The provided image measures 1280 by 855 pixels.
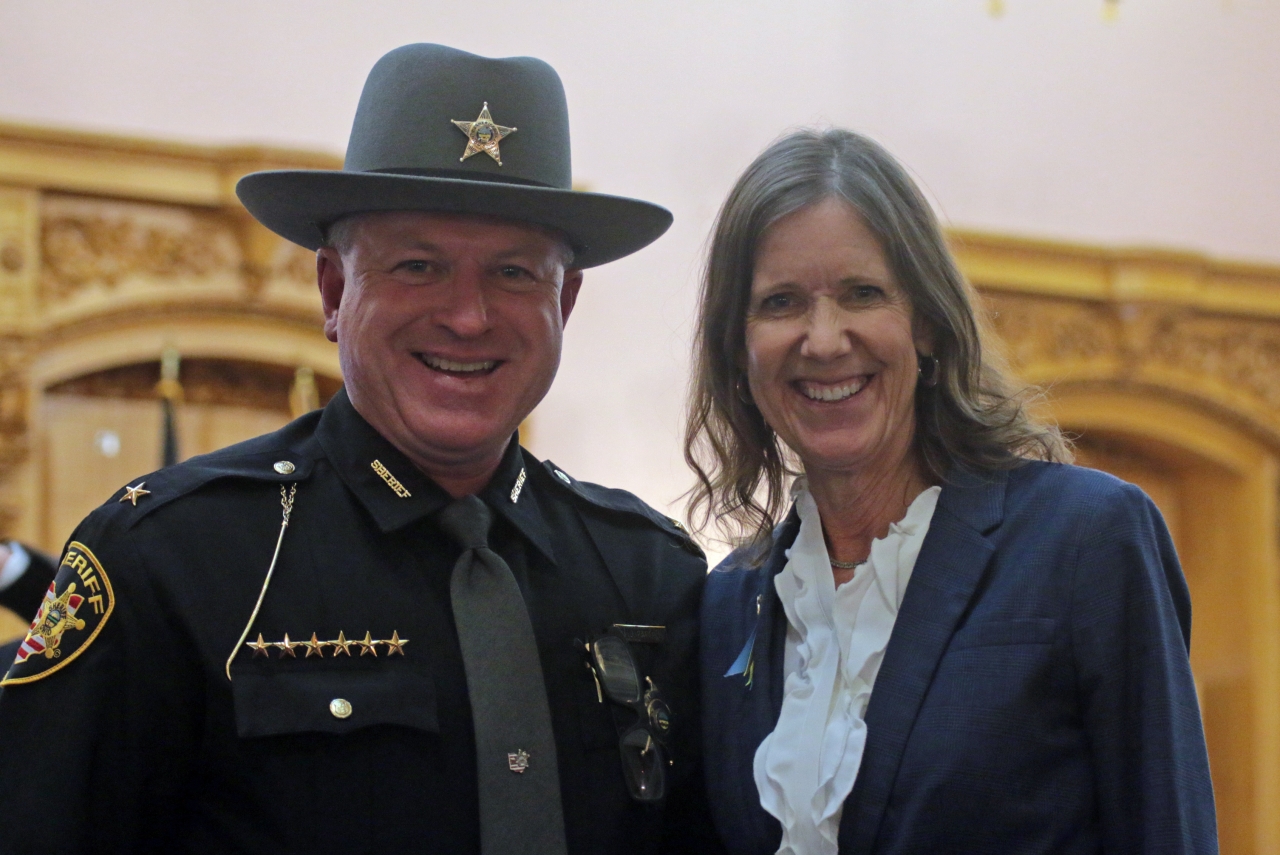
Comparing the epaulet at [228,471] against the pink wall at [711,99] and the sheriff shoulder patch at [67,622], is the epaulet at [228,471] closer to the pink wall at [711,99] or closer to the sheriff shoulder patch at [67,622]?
the sheriff shoulder patch at [67,622]

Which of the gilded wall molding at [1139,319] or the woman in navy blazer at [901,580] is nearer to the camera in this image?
the woman in navy blazer at [901,580]

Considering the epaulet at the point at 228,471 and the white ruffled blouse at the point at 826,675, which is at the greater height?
the epaulet at the point at 228,471

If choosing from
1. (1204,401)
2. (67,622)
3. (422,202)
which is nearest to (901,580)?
(422,202)

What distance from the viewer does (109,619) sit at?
1.46m

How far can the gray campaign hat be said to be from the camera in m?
1.62

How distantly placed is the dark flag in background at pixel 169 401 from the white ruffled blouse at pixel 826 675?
8.58 feet

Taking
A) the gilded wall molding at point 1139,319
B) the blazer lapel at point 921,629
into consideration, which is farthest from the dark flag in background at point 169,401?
the gilded wall molding at point 1139,319

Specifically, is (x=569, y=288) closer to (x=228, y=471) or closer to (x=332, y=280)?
(x=332, y=280)

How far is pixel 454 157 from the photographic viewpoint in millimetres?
Result: 1675

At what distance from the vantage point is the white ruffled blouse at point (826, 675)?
5.28 feet

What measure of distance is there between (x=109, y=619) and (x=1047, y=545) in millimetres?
1043

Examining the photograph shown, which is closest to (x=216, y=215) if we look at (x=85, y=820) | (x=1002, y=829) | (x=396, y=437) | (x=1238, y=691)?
(x=396, y=437)

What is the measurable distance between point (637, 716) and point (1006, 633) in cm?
46

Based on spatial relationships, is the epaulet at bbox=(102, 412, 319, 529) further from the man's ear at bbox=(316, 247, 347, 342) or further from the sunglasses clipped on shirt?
the sunglasses clipped on shirt
